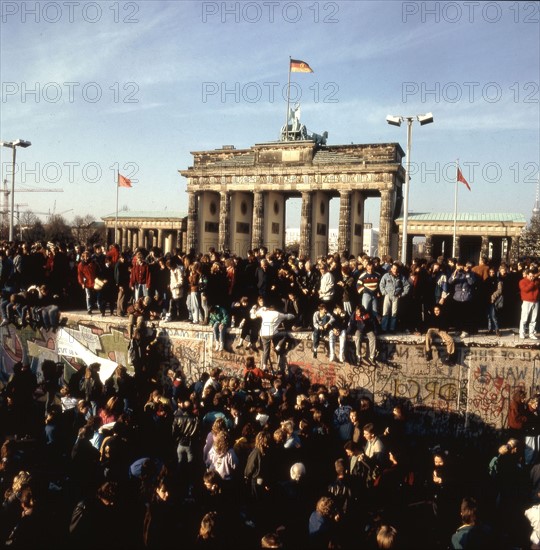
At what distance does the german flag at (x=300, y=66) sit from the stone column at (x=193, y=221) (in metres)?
16.6

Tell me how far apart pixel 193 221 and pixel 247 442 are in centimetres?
4333

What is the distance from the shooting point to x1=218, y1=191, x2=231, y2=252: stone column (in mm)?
48781

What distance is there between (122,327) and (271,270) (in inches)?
194

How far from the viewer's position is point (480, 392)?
12.6 metres

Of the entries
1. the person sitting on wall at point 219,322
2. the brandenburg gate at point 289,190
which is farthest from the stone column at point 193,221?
the person sitting on wall at point 219,322

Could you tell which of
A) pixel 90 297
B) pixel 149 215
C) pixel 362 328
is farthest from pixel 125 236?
pixel 362 328

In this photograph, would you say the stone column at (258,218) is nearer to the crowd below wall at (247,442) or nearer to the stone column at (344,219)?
the stone column at (344,219)

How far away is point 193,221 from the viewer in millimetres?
50375

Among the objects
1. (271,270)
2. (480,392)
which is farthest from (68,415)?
(480,392)

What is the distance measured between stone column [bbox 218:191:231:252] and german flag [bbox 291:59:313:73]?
46.7 ft

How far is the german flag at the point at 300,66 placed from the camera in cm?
3859

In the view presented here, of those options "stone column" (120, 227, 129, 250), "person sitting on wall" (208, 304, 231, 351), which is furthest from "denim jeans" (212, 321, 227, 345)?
"stone column" (120, 227, 129, 250)

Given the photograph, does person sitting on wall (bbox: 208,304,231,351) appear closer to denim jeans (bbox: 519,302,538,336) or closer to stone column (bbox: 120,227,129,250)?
denim jeans (bbox: 519,302,538,336)

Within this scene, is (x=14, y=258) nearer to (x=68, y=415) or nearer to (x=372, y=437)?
(x=68, y=415)
